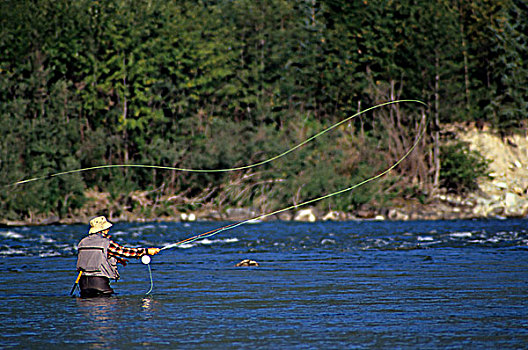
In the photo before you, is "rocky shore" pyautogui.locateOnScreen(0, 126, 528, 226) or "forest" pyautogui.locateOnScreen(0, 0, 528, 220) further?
"forest" pyautogui.locateOnScreen(0, 0, 528, 220)

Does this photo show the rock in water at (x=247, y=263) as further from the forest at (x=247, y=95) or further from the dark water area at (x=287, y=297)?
the forest at (x=247, y=95)

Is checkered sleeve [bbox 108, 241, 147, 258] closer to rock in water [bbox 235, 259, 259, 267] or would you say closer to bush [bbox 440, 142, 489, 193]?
rock in water [bbox 235, 259, 259, 267]

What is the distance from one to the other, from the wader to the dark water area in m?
0.28

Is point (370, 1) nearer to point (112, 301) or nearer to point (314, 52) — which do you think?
point (314, 52)

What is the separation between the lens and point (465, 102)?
138ft

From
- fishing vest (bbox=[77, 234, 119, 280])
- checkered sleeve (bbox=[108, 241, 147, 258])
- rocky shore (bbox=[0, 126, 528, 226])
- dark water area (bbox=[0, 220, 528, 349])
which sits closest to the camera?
dark water area (bbox=[0, 220, 528, 349])

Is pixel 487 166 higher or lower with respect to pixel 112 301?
higher

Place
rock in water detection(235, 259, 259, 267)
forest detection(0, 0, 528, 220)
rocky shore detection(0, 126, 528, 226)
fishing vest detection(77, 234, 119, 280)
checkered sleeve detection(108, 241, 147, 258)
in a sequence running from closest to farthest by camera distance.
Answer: fishing vest detection(77, 234, 119, 280) < checkered sleeve detection(108, 241, 147, 258) < rock in water detection(235, 259, 259, 267) < rocky shore detection(0, 126, 528, 226) < forest detection(0, 0, 528, 220)

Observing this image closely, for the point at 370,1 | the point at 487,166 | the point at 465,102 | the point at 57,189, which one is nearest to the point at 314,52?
the point at 370,1

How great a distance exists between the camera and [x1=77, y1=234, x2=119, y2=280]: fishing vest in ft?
40.4

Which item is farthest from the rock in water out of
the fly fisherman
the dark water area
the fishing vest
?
the fishing vest

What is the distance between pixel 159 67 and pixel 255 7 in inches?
292

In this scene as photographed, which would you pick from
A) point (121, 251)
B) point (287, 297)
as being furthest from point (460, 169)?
point (121, 251)

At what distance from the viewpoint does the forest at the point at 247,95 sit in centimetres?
3516
